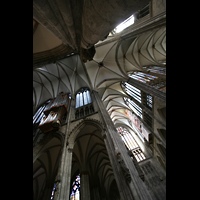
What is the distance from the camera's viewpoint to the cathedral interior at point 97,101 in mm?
2709

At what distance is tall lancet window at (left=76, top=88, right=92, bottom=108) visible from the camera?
11297mm

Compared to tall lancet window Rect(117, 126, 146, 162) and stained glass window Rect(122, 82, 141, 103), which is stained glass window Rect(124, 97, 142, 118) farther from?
tall lancet window Rect(117, 126, 146, 162)

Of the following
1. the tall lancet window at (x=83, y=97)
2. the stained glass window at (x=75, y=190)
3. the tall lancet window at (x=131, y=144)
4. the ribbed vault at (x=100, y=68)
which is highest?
the ribbed vault at (x=100, y=68)

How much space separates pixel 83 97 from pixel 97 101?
3.11m

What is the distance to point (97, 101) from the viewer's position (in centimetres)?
976

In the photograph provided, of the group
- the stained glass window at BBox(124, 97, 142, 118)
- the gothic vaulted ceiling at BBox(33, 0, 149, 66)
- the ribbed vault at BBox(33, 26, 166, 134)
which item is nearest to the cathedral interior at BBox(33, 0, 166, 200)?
the gothic vaulted ceiling at BBox(33, 0, 149, 66)

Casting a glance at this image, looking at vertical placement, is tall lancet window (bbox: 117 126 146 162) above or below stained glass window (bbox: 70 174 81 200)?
above

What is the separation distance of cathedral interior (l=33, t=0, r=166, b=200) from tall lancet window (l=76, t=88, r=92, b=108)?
0.41ft

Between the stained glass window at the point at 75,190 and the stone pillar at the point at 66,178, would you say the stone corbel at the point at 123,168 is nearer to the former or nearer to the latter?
the stone pillar at the point at 66,178

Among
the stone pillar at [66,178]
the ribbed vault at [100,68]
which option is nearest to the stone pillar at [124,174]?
the stone pillar at [66,178]

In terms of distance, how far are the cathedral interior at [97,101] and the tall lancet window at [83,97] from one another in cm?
12

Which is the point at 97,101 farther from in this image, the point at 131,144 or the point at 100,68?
the point at 131,144

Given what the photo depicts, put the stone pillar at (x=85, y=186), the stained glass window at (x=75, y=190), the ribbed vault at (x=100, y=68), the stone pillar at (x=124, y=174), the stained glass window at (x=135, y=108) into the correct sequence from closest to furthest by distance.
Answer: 1. the stone pillar at (x=124, y=174)
2. the stone pillar at (x=85, y=186)
3. the stained glass window at (x=75, y=190)
4. the stained glass window at (x=135, y=108)
5. the ribbed vault at (x=100, y=68)
